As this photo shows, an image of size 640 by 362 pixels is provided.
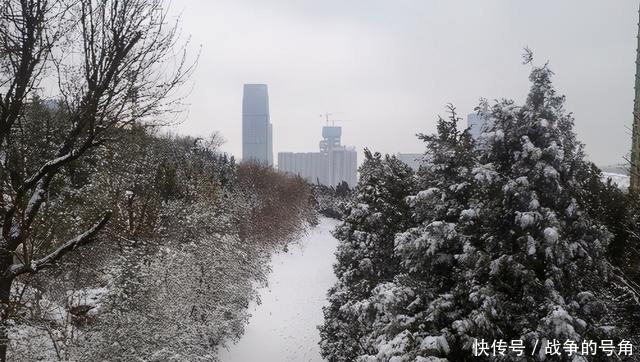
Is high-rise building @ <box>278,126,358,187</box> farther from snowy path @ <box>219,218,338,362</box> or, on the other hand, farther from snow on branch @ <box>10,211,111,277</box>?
snow on branch @ <box>10,211,111,277</box>

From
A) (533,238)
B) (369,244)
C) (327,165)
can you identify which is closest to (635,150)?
(369,244)

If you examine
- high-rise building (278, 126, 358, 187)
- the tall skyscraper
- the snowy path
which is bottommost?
the snowy path

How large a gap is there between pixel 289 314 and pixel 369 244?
1133 cm

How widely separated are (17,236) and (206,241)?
10937 millimetres

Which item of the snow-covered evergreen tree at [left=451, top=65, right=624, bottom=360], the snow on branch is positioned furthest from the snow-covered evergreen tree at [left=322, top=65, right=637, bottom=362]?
the snow on branch

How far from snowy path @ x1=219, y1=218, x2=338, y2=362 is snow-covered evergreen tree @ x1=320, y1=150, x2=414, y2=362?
401 centimetres

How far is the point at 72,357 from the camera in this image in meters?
8.47

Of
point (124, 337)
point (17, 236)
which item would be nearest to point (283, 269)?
point (124, 337)

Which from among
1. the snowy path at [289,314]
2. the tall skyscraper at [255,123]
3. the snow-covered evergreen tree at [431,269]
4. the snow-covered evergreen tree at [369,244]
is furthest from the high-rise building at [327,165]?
the snow-covered evergreen tree at [431,269]

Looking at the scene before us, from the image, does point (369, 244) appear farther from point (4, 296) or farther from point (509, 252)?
point (4, 296)

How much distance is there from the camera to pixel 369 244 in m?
13.3

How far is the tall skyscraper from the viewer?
192m

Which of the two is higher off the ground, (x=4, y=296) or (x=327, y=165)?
(x=4, y=296)

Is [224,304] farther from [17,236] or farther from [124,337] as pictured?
[17,236]
